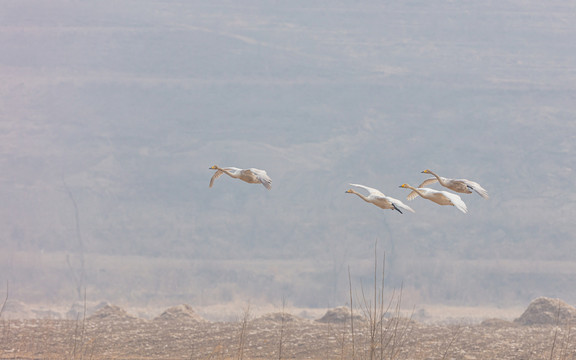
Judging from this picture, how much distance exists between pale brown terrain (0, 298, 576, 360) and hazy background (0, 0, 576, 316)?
28.2 m

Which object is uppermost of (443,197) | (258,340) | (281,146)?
(281,146)

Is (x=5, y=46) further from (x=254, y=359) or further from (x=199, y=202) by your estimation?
(x=254, y=359)

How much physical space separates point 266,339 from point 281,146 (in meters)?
45.6

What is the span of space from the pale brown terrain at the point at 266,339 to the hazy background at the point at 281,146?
1111 inches

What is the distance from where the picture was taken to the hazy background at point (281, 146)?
5503cm

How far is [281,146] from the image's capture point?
6500cm

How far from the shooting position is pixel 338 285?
54.2 meters

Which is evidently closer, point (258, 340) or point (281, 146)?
point (258, 340)

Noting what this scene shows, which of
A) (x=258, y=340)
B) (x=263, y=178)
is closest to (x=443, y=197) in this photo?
(x=263, y=178)

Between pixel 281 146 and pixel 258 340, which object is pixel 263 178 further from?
pixel 281 146

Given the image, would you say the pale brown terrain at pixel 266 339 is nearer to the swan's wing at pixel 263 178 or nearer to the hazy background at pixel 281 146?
the swan's wing at pixel 263 178

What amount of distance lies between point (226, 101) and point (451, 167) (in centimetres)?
1965

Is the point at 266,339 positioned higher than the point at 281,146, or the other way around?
the point at 281,146

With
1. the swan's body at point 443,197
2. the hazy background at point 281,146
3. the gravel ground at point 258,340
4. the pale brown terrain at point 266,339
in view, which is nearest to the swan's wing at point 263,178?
the swan's body at point 443,197
